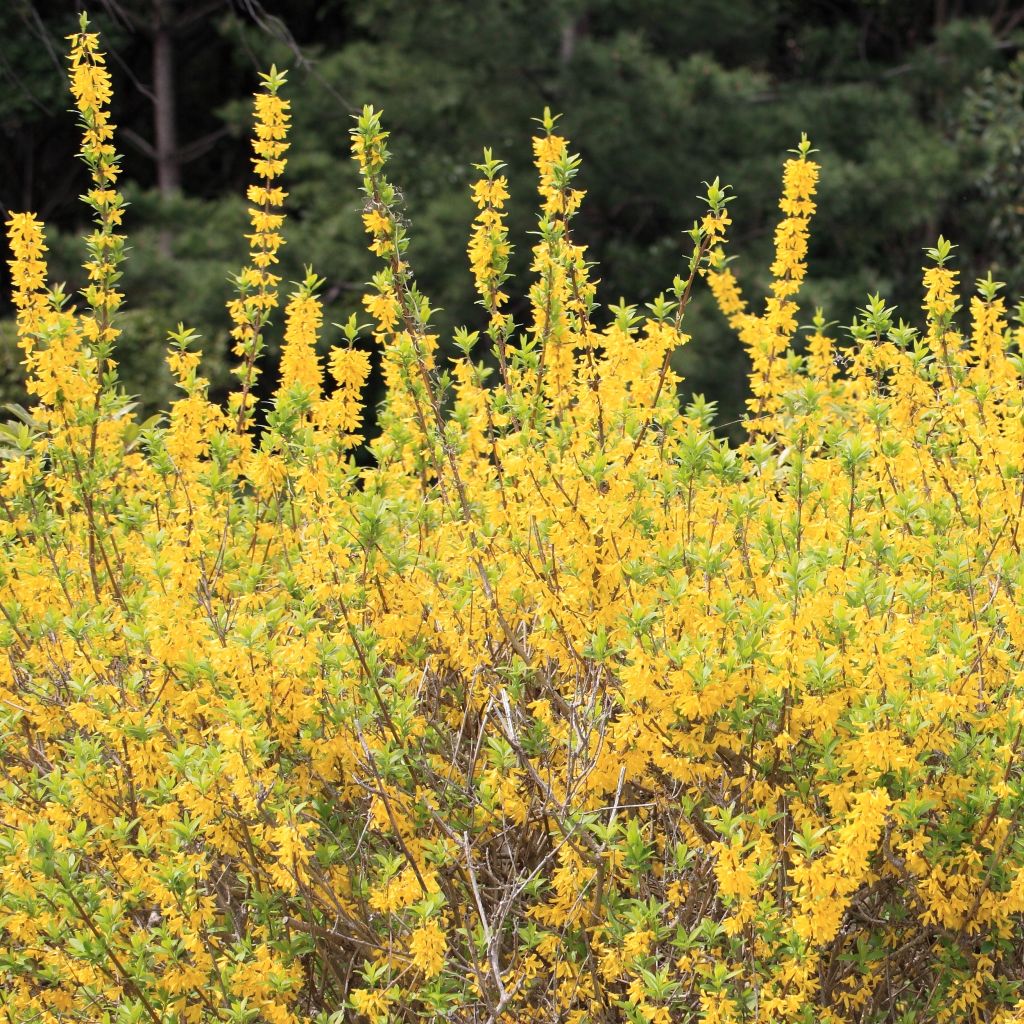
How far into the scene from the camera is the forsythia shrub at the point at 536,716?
2.91 metres

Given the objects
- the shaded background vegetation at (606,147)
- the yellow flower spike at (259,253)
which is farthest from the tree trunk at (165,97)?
the yellow flower spike at (259,253)

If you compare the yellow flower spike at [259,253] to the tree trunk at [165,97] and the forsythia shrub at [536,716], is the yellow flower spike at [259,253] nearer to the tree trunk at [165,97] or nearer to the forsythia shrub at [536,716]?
the forsythia shrub at [536,716]

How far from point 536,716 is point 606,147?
11.0m

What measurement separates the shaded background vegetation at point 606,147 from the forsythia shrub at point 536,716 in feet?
27.7

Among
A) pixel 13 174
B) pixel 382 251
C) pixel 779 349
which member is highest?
pixel 382 251

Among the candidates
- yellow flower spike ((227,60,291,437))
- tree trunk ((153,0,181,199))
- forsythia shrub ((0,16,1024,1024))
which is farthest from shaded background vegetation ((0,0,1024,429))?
forsythia shrub ((0,16,1024,1024))

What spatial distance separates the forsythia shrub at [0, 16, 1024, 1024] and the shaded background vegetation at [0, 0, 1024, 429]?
27.7 ft

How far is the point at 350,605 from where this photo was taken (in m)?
3.35

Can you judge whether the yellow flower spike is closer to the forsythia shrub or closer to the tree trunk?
the forsythia shrub

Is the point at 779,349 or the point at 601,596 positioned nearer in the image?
the point at 601,596

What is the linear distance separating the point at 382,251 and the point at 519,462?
22.2 inches

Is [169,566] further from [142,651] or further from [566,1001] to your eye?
[566,1001]

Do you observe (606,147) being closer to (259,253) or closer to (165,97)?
(165,97)

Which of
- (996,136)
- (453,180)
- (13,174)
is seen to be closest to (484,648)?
(453,180)
